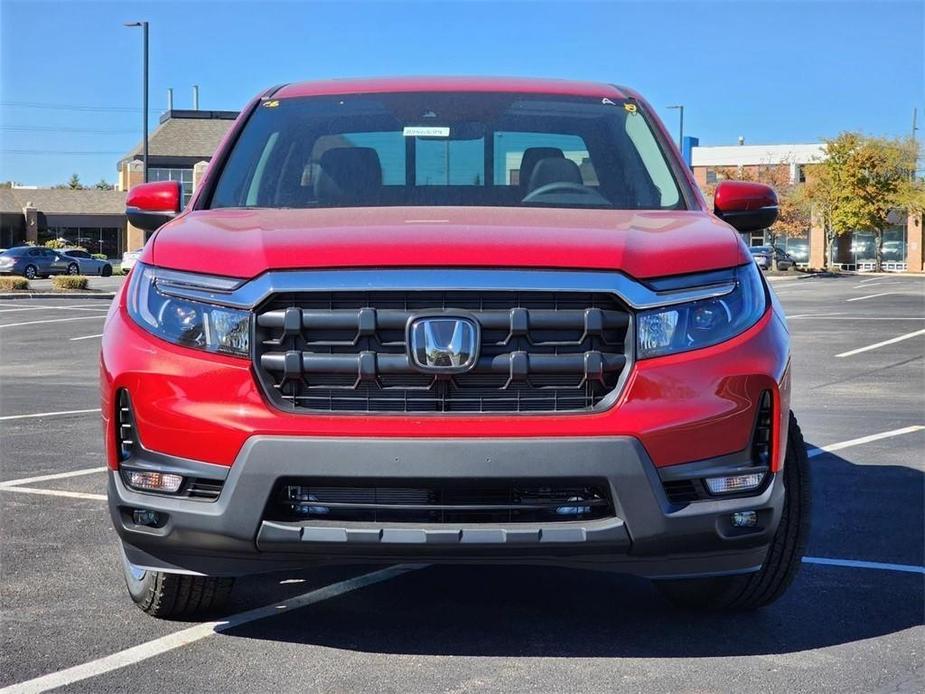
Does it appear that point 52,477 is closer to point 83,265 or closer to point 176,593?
point 176,593

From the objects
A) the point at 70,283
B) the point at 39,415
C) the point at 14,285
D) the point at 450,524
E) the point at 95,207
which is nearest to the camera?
the point at 450,524

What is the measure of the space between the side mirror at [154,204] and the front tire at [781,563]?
241 centimetres

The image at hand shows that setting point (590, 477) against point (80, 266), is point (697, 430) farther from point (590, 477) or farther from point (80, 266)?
point (80, 266)

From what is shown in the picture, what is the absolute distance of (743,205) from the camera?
16.6 feet

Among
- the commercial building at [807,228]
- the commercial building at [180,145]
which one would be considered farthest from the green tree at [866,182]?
the commercial building at [180,145]

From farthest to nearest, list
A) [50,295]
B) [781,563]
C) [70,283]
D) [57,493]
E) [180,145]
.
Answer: [180,145], [70,283], [50,295], [57,493], [781,563]

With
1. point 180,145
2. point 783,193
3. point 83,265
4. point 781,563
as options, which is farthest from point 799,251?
point 781,563

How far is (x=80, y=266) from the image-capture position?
55094 mm

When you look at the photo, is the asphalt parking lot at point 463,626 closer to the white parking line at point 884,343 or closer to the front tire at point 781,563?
the front tire at point 781,563

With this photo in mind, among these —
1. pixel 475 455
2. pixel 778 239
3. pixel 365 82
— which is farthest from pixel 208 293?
pixel 778 239

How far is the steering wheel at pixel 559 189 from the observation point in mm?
5031

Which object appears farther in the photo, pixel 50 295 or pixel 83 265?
pixel 83 265

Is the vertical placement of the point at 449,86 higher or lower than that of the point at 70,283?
higher

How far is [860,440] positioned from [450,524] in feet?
20.0
